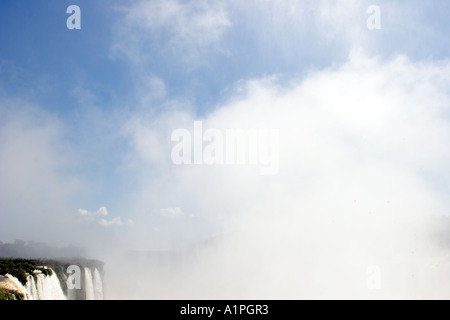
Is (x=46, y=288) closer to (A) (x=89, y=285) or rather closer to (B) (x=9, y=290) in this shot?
(B) (x=9, y=290)

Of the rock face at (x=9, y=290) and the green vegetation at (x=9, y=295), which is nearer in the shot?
the green vegetation at (x=9, y=295)

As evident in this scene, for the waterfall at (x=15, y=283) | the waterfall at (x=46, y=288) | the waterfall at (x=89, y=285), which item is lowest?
the waterfall at (x=89, y=285)

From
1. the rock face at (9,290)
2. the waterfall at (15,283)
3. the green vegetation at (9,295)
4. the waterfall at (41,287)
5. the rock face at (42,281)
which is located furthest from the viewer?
the waterfall at (41,287)

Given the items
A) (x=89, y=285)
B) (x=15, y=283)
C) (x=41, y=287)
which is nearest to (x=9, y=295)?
(x=15, y=283)

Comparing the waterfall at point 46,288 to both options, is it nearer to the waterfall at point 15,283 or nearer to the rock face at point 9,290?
the waterfall at point 15,283

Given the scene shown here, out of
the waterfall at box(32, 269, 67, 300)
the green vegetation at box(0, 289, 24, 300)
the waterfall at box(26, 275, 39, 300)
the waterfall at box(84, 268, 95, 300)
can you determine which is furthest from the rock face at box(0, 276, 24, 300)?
the waterfall at box(84, 268, 95, 300)

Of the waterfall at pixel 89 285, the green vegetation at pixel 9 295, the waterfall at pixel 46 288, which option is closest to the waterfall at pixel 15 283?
the green vegetation at pixel 9 295

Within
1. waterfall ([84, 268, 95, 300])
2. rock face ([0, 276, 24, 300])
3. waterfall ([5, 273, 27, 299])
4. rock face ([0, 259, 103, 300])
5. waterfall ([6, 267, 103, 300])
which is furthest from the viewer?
waterfall ([84, 268, 95, 300])

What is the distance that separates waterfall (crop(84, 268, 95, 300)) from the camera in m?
53.6

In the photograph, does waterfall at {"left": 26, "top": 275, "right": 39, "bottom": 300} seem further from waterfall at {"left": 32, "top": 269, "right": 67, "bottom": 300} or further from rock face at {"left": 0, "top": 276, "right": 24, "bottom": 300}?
rock face at {"left": 0, "top": 276, "right": 24, "bottom": 300}

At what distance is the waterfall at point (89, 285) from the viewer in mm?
53619

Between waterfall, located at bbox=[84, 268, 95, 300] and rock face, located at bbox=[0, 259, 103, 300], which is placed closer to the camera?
rock face, located at bbox=[0, 259, 103, 300]

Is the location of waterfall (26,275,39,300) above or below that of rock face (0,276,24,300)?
below
